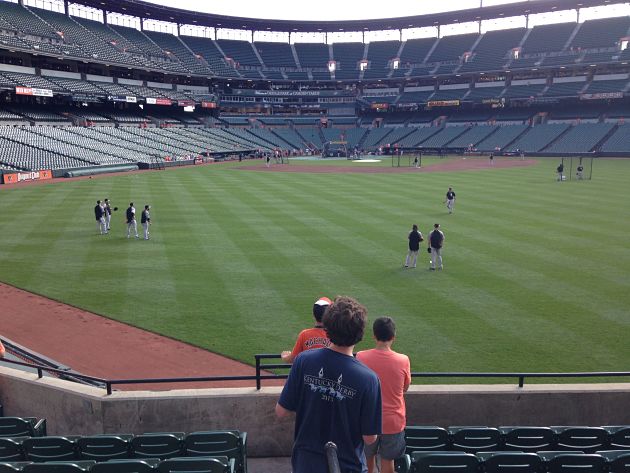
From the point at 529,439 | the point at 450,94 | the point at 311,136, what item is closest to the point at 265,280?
the point at 529,439

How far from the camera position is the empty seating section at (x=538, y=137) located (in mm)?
76188

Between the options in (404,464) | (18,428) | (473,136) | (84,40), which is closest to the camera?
(404,464)

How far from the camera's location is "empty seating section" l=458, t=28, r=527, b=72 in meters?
89.1

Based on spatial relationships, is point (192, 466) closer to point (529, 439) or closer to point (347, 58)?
point (529, 439)

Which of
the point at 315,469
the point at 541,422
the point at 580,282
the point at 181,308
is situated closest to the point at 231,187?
the point at 181,308

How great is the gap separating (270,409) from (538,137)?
268ft

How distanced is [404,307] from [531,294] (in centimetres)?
A: 422

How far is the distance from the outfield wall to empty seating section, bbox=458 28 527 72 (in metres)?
90.3

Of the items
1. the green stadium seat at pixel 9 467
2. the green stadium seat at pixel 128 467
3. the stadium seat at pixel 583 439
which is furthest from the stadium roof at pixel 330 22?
the stadium seat at pixel 583 439

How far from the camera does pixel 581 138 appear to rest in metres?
73.4

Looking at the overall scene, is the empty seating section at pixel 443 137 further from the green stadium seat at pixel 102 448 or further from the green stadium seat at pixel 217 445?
the green stadium seat at pixel 102 448

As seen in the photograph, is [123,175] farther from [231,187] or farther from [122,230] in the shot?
[122,230]

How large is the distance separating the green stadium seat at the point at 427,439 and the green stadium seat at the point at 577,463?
1.32 metres

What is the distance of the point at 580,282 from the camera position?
16203 mm
